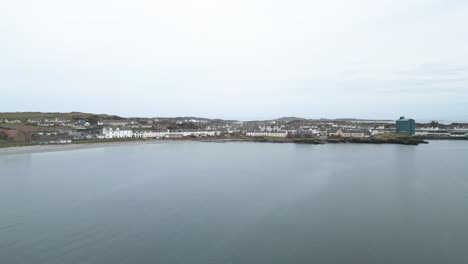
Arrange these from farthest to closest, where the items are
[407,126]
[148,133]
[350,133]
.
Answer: [407,126] < [148,133] < [350,133]

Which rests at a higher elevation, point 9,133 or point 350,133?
point 9,133

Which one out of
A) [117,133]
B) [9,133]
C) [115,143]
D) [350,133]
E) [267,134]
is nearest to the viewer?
[9,133]

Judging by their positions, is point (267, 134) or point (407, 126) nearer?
point (407, 126)

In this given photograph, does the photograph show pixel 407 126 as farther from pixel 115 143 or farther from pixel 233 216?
pixel 233 216

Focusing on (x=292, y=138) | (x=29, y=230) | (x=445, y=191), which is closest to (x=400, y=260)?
(x=445, y=191)

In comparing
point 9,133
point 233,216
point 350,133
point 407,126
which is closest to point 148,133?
point 9,133

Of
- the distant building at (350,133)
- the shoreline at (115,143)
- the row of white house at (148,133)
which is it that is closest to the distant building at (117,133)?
the row of white house at (148,133)

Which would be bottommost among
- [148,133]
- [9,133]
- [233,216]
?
[233,216]

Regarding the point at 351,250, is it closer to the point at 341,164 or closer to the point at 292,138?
the point at 341,164

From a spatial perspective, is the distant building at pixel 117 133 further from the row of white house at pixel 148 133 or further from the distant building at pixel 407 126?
the distant building at pixel 407 126
